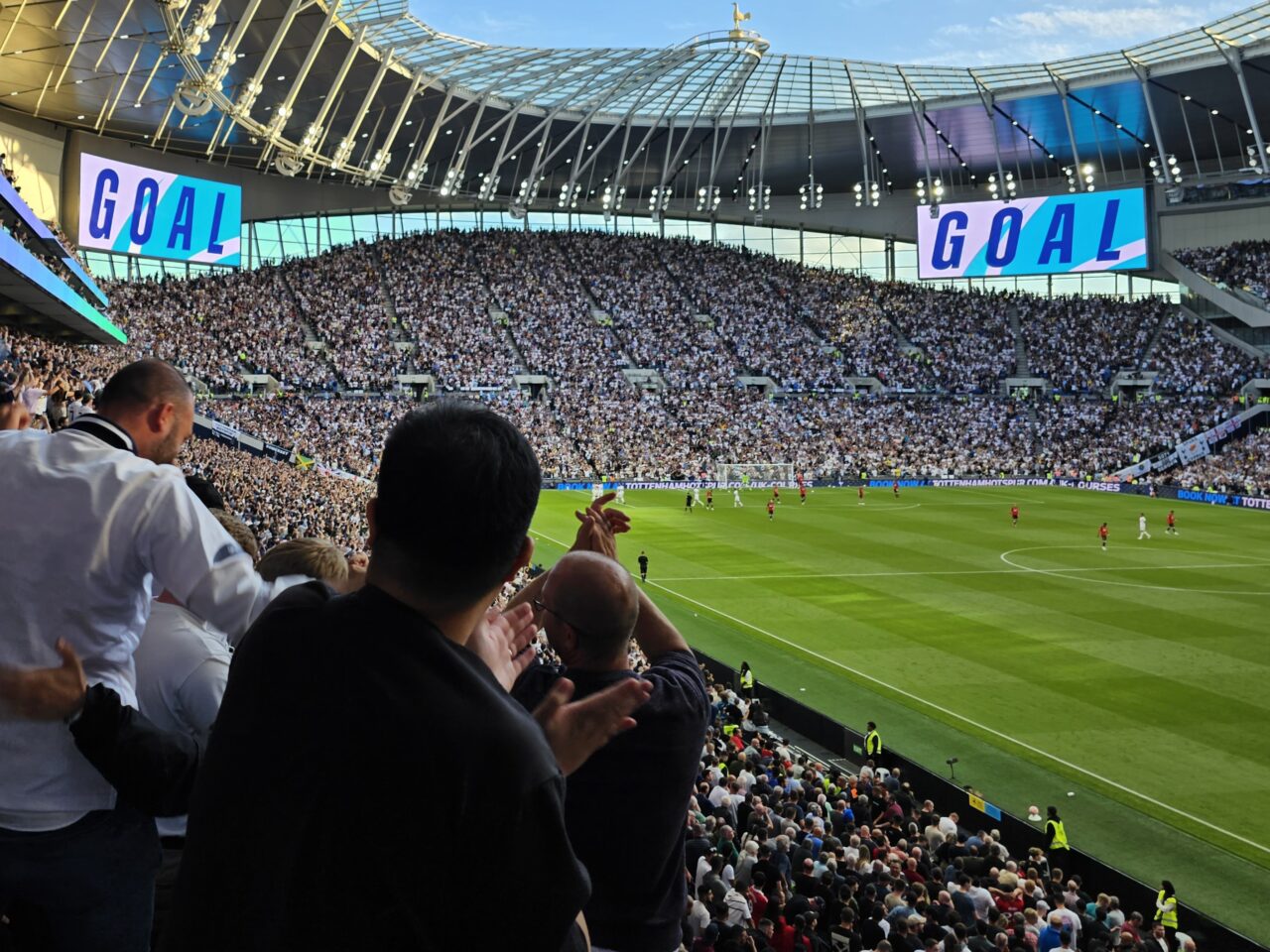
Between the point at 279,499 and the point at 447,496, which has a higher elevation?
the point at 447,496

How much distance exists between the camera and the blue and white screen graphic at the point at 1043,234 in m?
75.1

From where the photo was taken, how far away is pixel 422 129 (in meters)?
67.9

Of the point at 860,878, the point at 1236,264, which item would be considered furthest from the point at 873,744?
the point at 1236,264

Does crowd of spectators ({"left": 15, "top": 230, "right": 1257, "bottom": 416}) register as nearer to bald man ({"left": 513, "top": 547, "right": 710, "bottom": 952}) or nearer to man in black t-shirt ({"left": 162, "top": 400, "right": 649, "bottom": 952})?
bald man ({"left": 513, "top": 547, "right": 710, "bottom": 952})

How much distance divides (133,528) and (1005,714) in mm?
21029

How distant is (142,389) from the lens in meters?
3.66

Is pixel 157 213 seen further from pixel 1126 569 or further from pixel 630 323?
pixel 1126 569

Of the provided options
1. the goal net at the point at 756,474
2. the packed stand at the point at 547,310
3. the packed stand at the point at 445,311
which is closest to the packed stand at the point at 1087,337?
the goal net at the point at 756,474

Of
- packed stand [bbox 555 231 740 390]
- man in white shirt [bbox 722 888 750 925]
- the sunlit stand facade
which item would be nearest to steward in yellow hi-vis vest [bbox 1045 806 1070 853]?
man in white shirt [bbox 722 888 750 925]

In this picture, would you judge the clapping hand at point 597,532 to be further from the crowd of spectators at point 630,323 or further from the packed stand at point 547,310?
the packed stand at point 547,310

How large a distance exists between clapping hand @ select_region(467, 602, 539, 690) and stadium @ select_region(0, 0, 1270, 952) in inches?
1.3

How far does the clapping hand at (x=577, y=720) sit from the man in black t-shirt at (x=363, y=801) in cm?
45

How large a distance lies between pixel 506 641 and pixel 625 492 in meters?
60.0

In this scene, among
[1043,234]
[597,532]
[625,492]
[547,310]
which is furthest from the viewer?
[547,310]
